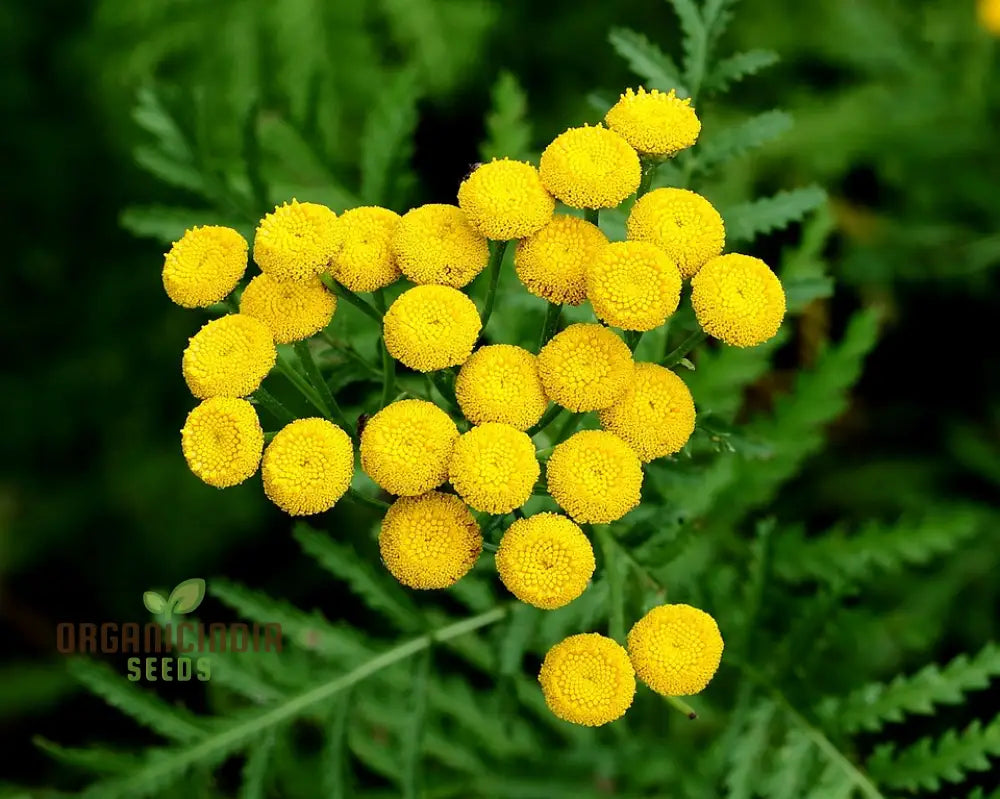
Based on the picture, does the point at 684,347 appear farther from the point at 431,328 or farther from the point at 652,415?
the point at 431,328

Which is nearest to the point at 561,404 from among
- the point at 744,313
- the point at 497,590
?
the point at 744,313

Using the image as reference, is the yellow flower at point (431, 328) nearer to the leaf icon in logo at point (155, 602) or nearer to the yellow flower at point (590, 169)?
the yellow flower at point (590, 169)

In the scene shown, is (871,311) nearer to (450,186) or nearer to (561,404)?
(561,404)

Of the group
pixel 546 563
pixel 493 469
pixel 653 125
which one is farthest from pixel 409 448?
pixel 653 125

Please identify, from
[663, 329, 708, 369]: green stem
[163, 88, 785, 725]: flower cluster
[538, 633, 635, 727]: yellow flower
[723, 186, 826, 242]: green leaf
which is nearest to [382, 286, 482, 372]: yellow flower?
[163, 88, 785, 725]: flower cluster

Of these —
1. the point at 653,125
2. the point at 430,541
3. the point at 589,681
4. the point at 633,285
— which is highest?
the point at 653,125
